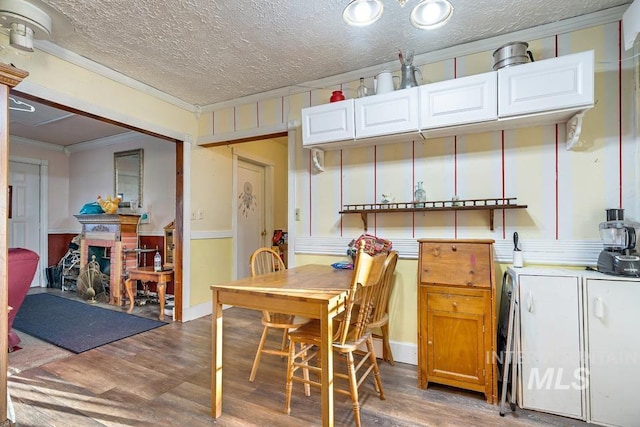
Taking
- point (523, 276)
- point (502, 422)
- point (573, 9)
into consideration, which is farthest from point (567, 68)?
point (502, 422)

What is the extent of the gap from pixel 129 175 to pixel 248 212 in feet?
6.36

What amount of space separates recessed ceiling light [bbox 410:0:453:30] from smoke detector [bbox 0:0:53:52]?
2.34 m

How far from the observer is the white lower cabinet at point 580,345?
161 cm

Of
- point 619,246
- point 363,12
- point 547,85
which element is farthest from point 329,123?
A: point 619,246

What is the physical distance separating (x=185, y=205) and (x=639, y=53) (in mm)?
3961

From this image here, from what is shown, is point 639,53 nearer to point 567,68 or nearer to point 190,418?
point 567,68

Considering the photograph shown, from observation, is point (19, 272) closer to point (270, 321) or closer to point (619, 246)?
point (270, 321)

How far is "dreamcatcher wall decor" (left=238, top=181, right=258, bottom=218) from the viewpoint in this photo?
14.7 feet

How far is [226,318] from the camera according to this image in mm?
3568

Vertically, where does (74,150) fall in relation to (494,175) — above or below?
above

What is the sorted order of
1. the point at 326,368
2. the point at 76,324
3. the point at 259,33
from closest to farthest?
the point at 326,368 → the point at 259,33 → the point at 76,324

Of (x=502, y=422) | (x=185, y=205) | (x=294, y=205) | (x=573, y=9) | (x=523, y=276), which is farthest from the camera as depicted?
(x=185, y=205)

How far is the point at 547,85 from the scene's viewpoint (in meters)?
1.84

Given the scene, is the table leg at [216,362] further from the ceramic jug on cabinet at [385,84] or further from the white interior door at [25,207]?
the white interior door at [25,207]
